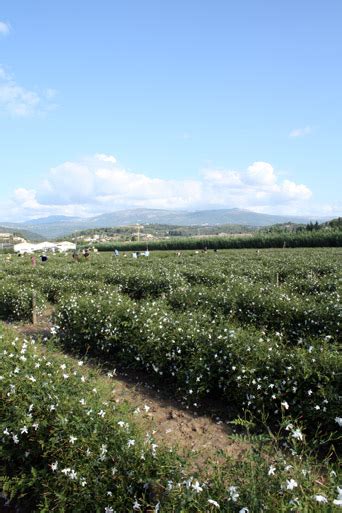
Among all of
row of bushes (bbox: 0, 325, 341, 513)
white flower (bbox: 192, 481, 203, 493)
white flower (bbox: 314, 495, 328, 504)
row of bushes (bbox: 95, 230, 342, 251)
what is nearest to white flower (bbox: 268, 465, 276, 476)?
row of bushes (bbox: 0, 325, 341, 513)

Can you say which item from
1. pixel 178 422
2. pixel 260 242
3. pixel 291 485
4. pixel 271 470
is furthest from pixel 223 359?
pixel 260 242

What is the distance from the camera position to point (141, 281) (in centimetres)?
1530

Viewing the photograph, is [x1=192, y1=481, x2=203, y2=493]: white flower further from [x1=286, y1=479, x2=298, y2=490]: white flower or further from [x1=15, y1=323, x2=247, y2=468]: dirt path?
[x1=15, y1=323, x2=247, y2=468]: dirt path

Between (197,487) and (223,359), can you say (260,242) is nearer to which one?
(223,359)

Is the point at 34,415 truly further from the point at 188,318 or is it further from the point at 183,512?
the point at 188,318

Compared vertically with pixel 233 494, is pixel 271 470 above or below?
above

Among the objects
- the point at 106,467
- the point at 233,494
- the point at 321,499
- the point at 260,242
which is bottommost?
the point at 260,242

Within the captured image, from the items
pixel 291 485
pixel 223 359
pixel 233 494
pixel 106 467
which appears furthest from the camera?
pixel 223 359

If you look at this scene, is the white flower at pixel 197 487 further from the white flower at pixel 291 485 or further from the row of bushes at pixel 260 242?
the row of bushes at pixel 260 242

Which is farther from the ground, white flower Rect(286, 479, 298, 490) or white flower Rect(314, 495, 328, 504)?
white flower Rect(314, 495, 328, 504)

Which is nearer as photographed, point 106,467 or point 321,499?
point 321,499

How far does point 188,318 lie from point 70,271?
12181 mm

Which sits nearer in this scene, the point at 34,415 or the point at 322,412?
the point at 34,415

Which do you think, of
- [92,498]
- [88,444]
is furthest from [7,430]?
[92,498]
